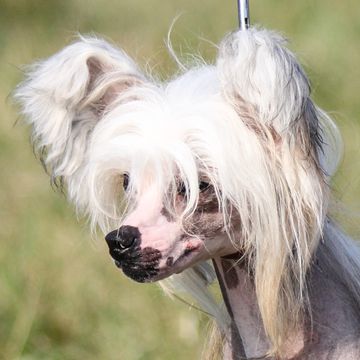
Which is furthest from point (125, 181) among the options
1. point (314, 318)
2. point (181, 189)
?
point (314, 318)

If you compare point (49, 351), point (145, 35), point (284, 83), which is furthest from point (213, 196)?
point (145, 35)

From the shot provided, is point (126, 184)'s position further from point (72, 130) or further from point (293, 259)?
point (293, 259)

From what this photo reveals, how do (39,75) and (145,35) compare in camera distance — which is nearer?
(39,75)

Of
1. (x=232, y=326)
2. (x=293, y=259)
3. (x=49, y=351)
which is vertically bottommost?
(x=49, y=351)

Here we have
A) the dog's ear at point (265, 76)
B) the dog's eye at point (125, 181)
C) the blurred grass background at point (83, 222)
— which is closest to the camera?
the dog's ear at point (265, 76)

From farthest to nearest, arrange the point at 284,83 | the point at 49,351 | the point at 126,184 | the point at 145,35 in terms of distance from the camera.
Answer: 1. the point at 145,35
2. the point at 49,351
3. the point at 126,184
4. the point at 284,83

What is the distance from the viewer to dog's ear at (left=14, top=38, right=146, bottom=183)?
2775mm

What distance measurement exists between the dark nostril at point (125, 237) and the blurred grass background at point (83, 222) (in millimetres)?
444

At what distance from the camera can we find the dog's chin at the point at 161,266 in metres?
2.63

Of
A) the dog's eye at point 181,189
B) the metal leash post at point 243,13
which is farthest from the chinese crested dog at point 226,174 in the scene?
the metal leash post at point 243,13

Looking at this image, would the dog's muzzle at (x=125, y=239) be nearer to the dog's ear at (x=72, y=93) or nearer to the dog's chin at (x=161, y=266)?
the dog's chin at (x=161, y=266)

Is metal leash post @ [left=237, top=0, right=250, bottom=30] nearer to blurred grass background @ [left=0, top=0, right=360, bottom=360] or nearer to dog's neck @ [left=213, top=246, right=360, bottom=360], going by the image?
blurred grass background @ [left=0, top=0, right=360, bottom=360]

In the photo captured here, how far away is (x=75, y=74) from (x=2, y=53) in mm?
3328

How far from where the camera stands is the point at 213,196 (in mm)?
2670
